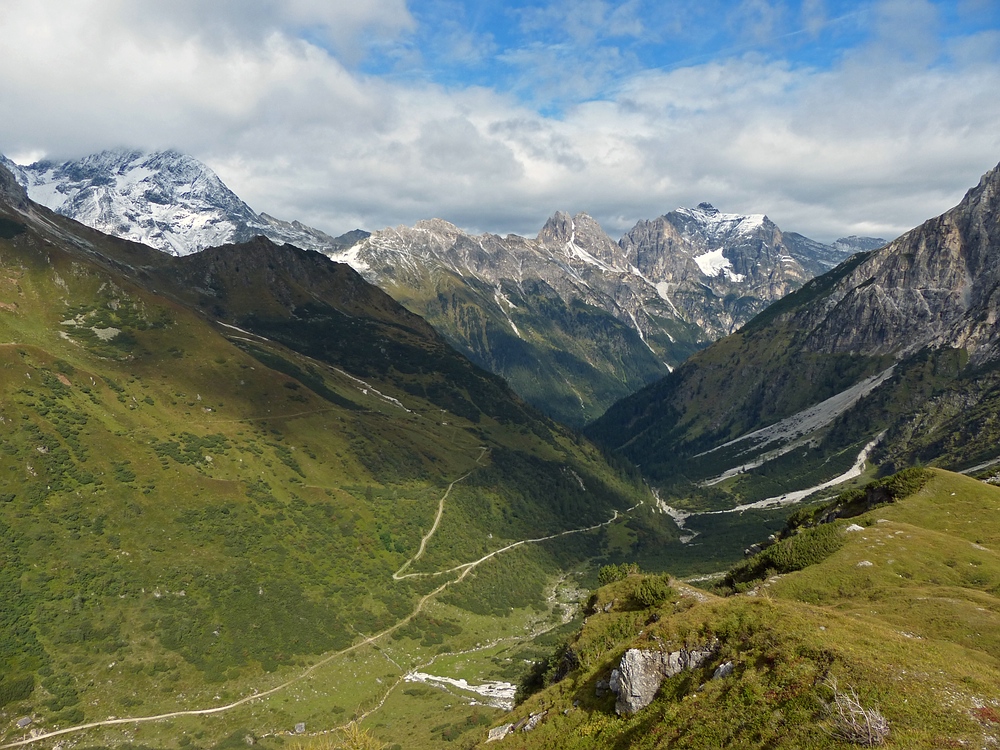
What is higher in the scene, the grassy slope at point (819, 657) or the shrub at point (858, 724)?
the shrub at point (858, 724)

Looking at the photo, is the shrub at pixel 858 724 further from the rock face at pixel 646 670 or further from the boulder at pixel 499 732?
the boulder at pixel 499 732

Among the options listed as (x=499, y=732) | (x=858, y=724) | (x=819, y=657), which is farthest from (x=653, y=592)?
(x=858, y=724)

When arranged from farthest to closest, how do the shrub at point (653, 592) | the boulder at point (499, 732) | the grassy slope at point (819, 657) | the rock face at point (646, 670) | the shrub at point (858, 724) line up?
the shrub at point (653, 592) → the boulder at point (499, 732) → the rock face at point (646, 670) → the grassy slope at point (819, 657) → the shrub at point (858, 724)

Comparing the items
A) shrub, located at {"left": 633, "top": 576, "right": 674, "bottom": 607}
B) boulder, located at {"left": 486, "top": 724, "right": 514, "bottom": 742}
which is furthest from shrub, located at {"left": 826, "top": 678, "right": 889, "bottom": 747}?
shrub, located at {"left": 633, "top": 576, "right": 674, "bottom": 607}

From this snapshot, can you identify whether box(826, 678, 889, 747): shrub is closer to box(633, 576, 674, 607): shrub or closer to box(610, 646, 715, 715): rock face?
box(610, 646, 715, 715): rock face

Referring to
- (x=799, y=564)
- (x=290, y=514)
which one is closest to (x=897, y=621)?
(x=799, y=564)

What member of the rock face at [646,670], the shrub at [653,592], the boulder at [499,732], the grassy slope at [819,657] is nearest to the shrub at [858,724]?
the grassy slope at [819,657]
